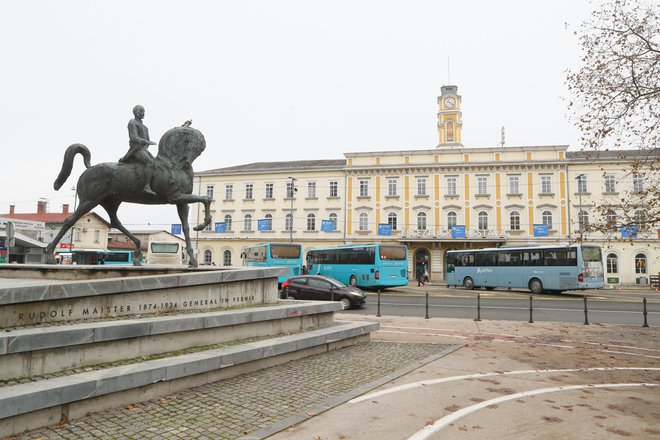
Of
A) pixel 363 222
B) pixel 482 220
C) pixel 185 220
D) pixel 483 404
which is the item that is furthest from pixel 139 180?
pixel 482 220

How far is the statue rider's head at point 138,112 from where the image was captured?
9203 mm

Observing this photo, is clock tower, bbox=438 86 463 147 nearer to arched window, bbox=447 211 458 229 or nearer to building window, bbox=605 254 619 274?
arched window, bbox=447 211 458 229

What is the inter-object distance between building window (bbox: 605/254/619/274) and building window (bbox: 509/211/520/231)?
335 inches

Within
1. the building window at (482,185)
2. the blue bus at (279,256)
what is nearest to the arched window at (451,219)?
the building window at (482,185)

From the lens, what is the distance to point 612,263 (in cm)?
4028

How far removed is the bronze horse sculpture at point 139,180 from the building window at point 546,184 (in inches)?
1621

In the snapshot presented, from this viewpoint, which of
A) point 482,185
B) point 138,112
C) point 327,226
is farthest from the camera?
point 482,185

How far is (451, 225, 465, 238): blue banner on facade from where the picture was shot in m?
40.5

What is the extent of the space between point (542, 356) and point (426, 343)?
2569 millimetres

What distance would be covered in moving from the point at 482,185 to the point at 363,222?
43.3 ft

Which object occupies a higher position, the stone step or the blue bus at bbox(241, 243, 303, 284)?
the blue bus at bbox(241, 243, 303, 284)

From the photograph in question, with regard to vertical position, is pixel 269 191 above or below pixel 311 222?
above

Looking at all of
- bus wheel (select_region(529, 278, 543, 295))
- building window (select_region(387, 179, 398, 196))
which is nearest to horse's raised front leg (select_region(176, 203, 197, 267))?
bus wheel (select_region(529, 278, 543, 295))

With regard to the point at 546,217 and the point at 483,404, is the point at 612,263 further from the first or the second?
the point at 483,404
